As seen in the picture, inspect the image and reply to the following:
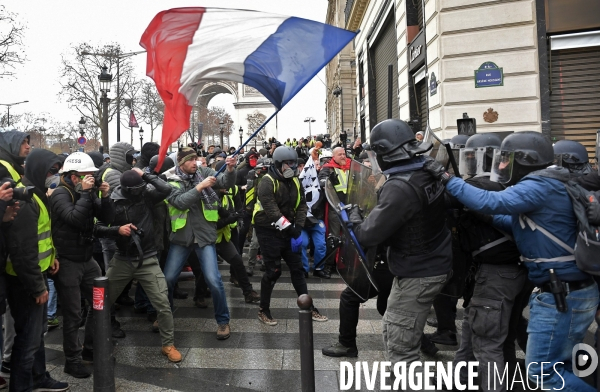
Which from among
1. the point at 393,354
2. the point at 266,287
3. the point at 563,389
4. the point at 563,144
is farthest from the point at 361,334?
the point at 563,144

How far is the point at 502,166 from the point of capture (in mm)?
3244

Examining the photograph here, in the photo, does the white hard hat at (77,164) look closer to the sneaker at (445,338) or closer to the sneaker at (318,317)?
the sneaker at (318,317)

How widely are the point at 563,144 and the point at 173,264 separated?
4194 millimetres

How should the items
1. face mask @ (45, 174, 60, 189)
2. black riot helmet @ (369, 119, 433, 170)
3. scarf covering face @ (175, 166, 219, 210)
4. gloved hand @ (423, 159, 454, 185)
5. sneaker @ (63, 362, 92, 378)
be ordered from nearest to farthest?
gloved hand @ (423, 159, 454, 185) → black riot helmet @ (369, 119, 433, 170) → sneaker @ (63, 362, 92, 378) → scarf covering face @ (175, 166, 219, 210) → face mask @ (45, 174, 60, 189)

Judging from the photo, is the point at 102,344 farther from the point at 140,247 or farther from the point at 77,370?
the point at 140,247

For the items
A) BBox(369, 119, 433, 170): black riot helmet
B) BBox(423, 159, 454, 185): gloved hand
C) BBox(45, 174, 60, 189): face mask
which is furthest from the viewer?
BBox(45, 174, 60, 189): face mask

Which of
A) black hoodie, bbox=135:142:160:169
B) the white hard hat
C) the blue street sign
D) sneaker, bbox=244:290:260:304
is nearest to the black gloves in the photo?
sneaker, bbox=244:290:260:304

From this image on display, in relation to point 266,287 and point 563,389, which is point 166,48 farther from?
point 563,389

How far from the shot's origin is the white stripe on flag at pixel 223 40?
14.1 ft

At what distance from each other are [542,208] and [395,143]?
978 mm

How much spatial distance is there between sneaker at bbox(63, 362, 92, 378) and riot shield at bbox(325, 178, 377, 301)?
2.36m

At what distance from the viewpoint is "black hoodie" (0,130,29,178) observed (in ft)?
11.7

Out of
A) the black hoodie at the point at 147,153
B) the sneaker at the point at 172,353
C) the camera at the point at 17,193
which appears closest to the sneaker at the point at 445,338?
the sneaker at the point at 172,353

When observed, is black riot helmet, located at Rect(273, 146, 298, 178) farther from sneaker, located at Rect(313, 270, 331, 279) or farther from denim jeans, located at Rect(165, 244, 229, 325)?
sneaker, located at Rect(313, 270, 331, 279)
